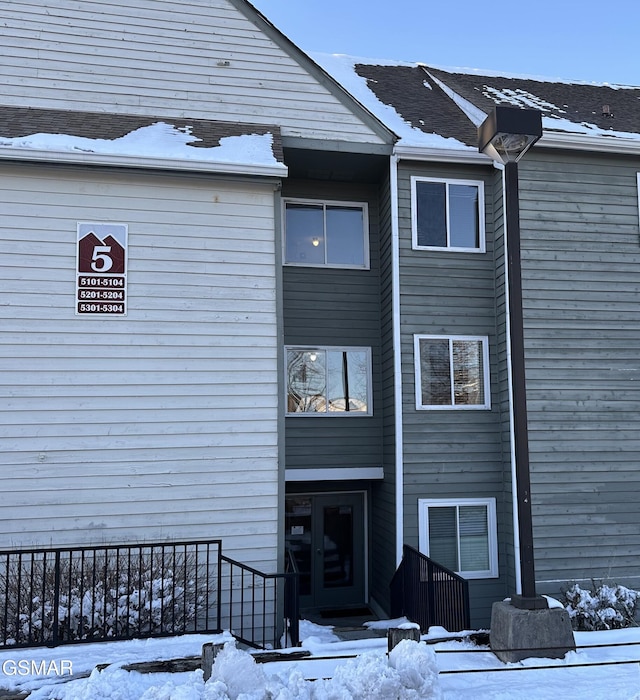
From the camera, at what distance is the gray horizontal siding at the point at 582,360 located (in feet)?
33.8

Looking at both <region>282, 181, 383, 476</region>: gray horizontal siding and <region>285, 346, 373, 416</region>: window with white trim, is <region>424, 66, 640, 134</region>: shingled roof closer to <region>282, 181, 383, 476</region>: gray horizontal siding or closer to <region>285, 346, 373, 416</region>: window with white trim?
<region>282, 181, 383, 476</region>: gray horizontal siding

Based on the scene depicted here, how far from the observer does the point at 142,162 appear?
924 centimetres

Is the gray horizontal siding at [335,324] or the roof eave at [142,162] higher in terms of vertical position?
the roof eave at [142,162]

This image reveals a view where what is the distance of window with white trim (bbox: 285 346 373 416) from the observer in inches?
461

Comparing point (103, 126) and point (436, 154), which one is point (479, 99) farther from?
point (103, 126)

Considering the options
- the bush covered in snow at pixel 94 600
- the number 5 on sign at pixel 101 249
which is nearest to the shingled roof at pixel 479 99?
the number 5 on sign at pixel 101 249

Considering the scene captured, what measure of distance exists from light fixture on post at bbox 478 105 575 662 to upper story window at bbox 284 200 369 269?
5.37 meters

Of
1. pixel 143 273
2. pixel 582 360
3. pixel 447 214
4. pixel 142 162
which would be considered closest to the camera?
pixel 142 162

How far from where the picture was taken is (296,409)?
11617 millimetres

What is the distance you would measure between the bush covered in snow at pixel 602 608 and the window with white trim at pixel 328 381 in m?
4.63

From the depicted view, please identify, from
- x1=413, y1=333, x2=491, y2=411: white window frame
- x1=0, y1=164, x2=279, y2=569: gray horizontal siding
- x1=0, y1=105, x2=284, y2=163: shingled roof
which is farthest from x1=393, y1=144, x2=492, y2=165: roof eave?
x1=413, y1=333, x2=491, y2=411: white window frame

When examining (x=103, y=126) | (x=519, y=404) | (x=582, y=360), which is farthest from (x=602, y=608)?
(x=103, y=126)

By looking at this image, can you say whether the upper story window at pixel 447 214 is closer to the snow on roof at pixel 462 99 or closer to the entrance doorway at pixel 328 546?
the snow on roof at pixel 462 99

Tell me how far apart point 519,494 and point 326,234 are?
7066 mm
